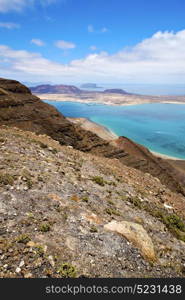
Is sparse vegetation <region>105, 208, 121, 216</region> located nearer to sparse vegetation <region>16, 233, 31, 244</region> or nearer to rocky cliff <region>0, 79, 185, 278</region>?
rocky cliff <region>0, 79, 185, 278</region>

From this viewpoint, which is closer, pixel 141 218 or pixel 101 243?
pixel 101 243

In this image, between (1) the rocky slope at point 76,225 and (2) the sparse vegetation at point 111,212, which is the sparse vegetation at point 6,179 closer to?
(1) the rocky slope at point 76,225

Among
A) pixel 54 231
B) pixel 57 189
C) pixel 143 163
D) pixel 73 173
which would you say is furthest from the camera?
pixel 143 163

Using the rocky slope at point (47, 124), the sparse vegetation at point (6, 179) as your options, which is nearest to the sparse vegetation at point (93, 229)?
the sparse vegetation at point (6, 179)

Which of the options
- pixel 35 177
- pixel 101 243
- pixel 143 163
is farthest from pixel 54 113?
pixel 101 243

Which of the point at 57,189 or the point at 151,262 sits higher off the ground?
the point at 57,189

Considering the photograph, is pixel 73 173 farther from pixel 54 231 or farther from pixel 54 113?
pixel 54 113

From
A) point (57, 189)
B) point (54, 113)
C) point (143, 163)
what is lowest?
point (143, 163)

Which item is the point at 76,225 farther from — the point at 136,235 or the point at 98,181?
the point at 98,181
